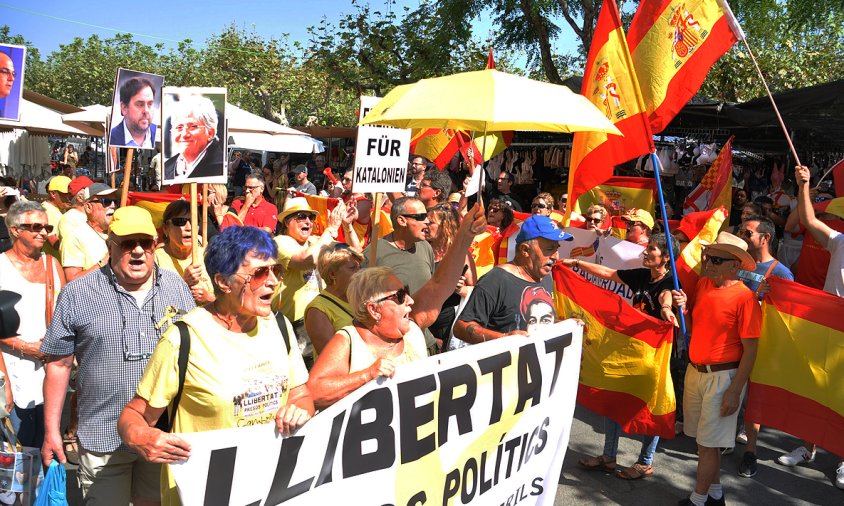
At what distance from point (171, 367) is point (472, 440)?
149 cm

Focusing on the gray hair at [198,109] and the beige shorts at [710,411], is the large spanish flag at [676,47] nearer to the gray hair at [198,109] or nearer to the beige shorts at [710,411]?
the beige shorts at [710,411]

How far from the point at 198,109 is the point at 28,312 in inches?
63.7

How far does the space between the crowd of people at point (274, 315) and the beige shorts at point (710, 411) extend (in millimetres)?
11

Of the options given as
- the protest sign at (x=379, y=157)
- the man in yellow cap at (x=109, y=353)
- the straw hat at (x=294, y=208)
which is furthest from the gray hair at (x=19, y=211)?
the protest sign at (x=379, y=157)

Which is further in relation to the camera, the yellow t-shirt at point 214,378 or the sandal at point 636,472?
Answer: the sandal at point 636,472

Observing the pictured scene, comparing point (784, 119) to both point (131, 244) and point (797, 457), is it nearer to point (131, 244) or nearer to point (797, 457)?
point (797, 457)

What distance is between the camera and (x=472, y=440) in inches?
139

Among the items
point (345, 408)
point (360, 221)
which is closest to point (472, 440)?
point (345, 408)

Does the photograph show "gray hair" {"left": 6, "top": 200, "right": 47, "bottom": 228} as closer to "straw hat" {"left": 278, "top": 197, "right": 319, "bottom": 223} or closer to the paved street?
"straw hat" {"left": 278, "top": 197, "right": 319, "bottom": 223}

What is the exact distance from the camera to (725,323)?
476cm

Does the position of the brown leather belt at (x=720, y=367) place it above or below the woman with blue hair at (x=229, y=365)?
below

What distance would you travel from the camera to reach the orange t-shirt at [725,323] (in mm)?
4680

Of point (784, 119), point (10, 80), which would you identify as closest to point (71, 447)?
point (10, 80)

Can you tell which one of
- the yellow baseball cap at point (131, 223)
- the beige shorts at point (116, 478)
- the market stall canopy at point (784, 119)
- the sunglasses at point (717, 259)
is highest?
the market stall canopy at point (784, 119)
